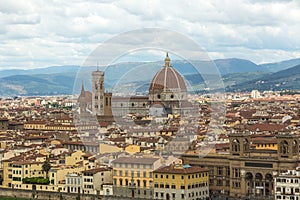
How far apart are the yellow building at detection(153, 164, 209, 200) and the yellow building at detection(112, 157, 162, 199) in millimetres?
553

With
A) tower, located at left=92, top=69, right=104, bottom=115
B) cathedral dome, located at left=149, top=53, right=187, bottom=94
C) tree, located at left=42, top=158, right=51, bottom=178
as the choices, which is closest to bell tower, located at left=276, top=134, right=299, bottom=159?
tree, located at left=42, top=158, right=51, bottom=178

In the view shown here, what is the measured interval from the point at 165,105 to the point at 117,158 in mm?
45439

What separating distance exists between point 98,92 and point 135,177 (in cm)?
4869

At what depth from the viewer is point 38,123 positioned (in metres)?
74.4

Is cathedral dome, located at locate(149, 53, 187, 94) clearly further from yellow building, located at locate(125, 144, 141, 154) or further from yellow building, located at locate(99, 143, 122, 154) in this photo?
yellow building, located at locate(125, 144, 141, 154)

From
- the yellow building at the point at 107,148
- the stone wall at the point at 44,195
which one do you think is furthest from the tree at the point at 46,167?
the yellow building at the point at 107,148

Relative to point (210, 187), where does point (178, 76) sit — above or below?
above

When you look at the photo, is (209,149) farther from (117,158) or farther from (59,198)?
(59,198)

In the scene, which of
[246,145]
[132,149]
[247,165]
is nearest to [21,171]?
[132,149]

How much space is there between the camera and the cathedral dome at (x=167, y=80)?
83.6 metres

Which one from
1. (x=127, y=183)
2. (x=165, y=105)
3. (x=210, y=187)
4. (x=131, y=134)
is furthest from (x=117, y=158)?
(x=165, y=105)

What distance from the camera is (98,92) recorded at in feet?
276

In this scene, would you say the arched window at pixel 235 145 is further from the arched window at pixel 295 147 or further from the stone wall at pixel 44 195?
the stone wall at pixel 44 195

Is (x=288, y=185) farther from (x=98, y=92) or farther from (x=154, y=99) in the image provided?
(x=154, y=99)
